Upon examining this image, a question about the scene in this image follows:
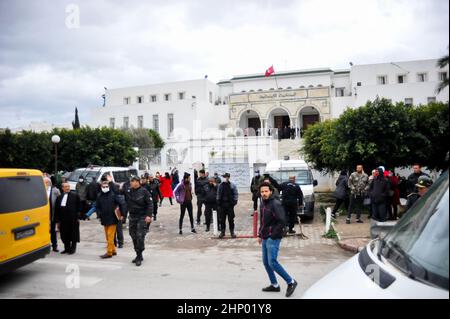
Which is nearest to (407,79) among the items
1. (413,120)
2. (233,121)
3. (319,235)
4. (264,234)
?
(233,121)

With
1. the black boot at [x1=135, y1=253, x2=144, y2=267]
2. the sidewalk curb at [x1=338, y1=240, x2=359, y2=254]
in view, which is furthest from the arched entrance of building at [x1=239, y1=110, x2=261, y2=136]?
the black boot at [x1=135, y1=253, x2=144, y2=267]

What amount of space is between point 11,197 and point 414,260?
6571 millimetres

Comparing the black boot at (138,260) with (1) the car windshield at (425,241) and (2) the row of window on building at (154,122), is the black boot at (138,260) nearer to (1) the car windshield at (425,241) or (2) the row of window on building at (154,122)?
(1) the car windshield at (425,241)

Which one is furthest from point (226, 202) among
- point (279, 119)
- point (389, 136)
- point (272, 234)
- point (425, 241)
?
point (279, 119)

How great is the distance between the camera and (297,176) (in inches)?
636

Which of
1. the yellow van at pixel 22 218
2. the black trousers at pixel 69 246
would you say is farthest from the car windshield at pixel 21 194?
the black trousers at pixel 69 246

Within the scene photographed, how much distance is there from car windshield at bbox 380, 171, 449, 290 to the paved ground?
3.61 m

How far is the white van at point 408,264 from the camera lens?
2.12 meters

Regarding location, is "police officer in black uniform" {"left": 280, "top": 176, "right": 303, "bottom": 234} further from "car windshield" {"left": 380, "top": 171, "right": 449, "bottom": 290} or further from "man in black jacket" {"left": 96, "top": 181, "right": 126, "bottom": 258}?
"car windshield" {"left": 380, "top": 171, "right": 449, "bottom": 290}

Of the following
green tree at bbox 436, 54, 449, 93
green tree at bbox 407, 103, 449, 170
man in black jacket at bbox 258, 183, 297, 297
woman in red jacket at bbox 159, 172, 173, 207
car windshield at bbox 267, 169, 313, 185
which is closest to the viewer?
green tree at bbox 436, 54, 449, 93

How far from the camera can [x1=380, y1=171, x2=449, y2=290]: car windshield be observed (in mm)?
2121

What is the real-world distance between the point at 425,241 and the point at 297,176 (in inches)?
546

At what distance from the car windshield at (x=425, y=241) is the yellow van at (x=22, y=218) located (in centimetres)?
605
